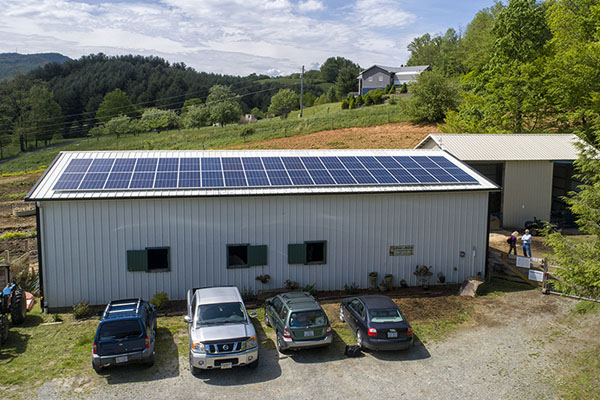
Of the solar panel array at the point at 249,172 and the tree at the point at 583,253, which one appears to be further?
the solar panel array at the point at 249,172

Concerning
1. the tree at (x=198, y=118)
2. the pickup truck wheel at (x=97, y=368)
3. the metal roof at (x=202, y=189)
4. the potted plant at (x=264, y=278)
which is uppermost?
the tree at (x=198, y=118)

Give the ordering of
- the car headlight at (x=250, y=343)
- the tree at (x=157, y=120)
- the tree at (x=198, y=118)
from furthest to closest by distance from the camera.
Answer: the tree at (x=157, y=120) → the tree at (x=198, y=118) → the car headlight at (x=250, y=343)

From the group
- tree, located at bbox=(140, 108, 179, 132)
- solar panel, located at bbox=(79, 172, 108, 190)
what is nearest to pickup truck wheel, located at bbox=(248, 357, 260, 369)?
solar panel, located at bbox=(79, 172, 108, 190)

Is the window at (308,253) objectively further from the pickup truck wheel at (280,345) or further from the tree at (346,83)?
the tree at (346,83)

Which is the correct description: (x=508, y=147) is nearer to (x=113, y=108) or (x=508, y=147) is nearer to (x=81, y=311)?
(x=81, y=311)

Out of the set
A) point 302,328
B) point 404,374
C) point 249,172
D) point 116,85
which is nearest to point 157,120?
point 116,85

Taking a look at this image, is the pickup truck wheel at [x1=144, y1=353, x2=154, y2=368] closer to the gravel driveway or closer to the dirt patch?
the gravel driveway

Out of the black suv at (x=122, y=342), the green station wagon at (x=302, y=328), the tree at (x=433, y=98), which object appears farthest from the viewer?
the tree at (x=433, y=98)

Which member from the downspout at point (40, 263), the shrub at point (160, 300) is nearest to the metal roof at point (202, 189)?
the downspout at point (40, 263)
